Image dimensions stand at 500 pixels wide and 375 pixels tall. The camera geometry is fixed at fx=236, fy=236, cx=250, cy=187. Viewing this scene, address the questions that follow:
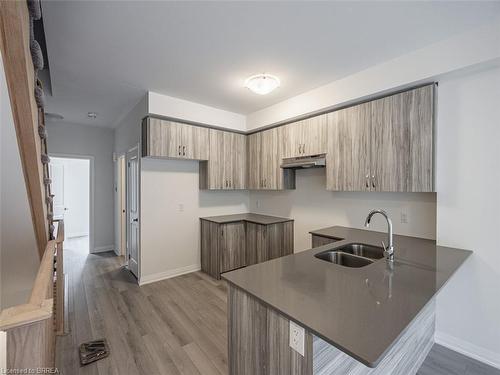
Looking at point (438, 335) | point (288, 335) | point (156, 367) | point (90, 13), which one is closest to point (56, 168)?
point (90, 13)

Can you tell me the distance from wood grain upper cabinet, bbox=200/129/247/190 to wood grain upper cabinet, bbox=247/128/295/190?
14 cm

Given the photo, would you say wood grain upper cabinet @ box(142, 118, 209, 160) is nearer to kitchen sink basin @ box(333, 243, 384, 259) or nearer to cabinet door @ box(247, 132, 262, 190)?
cabinet door @ box(247, 132, 262, 190)

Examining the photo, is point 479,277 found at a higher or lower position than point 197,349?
higher

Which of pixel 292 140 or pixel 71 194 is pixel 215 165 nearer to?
pixel 292 140

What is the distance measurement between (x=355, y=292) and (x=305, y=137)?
2.34 m

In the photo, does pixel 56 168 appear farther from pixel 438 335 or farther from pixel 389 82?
pixel 438 335

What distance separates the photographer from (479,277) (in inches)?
79.8

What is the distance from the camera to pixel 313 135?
3131 millimetres

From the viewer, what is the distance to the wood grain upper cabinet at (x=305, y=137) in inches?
119

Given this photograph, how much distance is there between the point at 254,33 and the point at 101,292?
3622mm

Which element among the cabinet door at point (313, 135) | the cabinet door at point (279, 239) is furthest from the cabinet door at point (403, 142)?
the cabinet door at point (279, 239)

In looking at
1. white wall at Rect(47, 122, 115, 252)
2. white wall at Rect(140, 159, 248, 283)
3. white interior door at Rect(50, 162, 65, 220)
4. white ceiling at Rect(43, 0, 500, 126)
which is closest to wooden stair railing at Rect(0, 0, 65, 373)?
white ceiling at Rect(43, 0, 500, 126)

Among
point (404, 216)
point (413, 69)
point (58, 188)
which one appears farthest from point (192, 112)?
point (58, 188)

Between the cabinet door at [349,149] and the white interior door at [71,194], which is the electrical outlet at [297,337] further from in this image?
the white interior door at [71,194]
